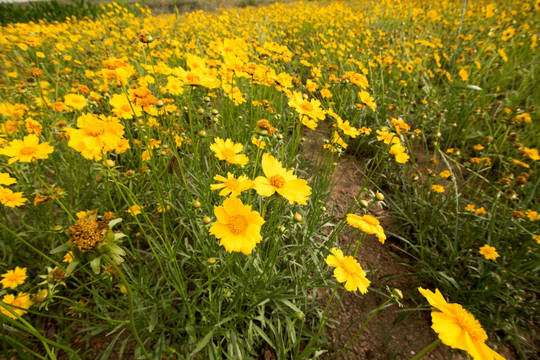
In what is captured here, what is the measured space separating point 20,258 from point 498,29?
21.6ft

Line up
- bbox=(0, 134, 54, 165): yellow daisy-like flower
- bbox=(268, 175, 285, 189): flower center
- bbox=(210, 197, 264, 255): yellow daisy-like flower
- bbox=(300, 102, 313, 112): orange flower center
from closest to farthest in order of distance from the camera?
bbox=(210, 197, 264, 255): yellow daisy-like flower, bbox=(268, 175, 285, 189): flower center, bbox=(0, 134, 54, 165): yellow daisy-like flower, bbox=(300, 102, 313, 112): orange flower center

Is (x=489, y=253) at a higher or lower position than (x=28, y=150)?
lower

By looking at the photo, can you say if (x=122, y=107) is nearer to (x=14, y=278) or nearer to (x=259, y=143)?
(x=259, y=143)

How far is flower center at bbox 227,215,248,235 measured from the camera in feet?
2.80

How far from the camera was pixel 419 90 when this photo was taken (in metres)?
3.34

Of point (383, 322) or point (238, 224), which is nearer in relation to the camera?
point (238, 224)

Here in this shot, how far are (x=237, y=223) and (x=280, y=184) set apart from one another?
0.70 feet

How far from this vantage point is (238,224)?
2.81ft

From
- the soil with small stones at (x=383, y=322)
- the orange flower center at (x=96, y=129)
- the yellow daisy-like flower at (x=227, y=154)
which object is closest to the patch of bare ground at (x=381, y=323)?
the soil with small stones at (x=383, y=322)

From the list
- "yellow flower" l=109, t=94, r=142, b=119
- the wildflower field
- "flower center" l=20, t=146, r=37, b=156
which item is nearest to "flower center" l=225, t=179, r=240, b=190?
the wildflower field

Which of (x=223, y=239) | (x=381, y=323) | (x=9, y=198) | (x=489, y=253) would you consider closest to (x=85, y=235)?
(x=223, y=239)

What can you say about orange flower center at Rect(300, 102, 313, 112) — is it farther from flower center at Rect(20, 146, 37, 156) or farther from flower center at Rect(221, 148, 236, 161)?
flower center at Rect(20, 146, 37, 156)

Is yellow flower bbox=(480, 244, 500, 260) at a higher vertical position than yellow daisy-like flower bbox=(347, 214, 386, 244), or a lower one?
lower

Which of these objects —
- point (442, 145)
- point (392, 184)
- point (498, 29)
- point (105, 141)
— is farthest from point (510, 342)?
point (498, 29)
